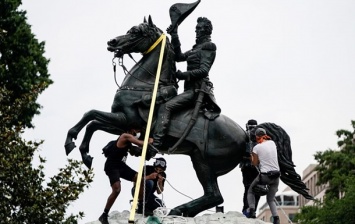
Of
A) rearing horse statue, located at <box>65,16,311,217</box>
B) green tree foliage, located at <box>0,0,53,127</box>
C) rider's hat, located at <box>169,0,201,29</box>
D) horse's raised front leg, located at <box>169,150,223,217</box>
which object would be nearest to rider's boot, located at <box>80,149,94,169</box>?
rearing horse statue, located at <box>65,16,311,217</box>

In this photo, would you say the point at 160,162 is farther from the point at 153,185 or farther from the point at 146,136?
the point at 146,136

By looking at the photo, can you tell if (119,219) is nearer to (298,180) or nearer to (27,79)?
(298,180)

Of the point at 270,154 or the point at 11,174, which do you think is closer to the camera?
the point at 270,154

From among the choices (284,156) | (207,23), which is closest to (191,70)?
(207,23)

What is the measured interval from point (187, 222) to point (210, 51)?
3496mm

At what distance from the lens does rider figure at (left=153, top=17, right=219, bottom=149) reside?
76.5 feet

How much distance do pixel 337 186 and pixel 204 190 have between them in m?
38.1

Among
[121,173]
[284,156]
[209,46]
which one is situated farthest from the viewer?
[284,156]

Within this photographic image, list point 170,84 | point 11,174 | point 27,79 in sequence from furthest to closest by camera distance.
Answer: point 27,79 → point 11,174 → point 170,84

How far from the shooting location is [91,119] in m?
23.4

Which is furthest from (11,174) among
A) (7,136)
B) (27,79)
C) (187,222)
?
(187,222)

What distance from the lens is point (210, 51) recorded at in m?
24.1

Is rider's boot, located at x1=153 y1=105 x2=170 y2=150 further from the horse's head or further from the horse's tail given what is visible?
the horse's tail

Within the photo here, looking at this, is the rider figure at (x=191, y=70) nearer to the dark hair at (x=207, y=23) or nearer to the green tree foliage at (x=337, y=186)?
the dark hair at (x=207, y=23)
